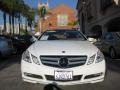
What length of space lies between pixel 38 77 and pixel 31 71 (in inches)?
8.2

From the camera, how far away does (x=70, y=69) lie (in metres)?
7.71

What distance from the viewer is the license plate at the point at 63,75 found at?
7.68 m

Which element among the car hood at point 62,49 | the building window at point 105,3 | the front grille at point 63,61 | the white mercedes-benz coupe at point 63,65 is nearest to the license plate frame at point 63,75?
the white mercedes-benz coupe at point 63,65

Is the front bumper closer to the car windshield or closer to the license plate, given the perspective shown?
the license plate

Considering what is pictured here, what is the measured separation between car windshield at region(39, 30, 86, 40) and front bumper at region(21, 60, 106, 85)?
2188 millimetres

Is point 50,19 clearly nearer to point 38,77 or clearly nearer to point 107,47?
point 107,47

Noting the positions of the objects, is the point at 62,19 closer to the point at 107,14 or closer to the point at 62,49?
the point at 107,14

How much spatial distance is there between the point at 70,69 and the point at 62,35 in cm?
265

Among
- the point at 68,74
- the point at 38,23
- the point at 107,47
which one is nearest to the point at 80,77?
the point at 68,74

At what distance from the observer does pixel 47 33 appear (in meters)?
10.4

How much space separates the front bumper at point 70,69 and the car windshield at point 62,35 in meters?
2.19

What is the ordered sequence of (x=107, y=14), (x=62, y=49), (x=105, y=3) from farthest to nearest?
(x=105, y=3), (x=107, y=14), (x=62, y=49)

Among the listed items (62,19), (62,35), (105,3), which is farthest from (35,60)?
(62,19)

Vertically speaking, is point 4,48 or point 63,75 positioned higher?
point 63,75
